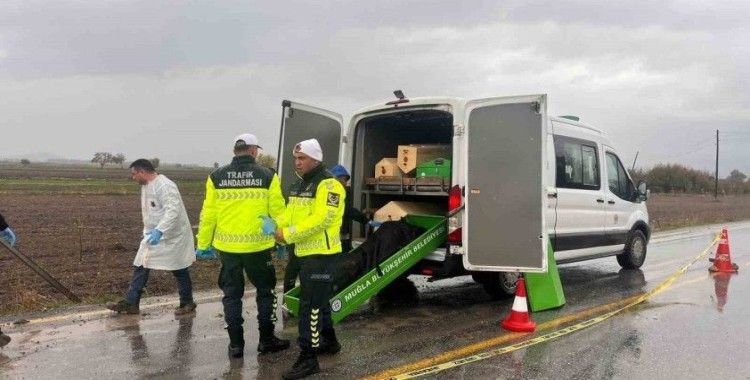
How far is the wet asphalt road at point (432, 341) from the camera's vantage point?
439cm

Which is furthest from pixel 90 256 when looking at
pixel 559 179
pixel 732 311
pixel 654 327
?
pixel 732 311

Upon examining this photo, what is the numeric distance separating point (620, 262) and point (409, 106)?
5.21 metres

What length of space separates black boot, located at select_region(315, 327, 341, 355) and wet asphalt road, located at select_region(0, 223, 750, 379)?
0.30ft

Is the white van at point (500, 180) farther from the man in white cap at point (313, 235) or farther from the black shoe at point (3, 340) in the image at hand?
the black shoe at point (3, 340)

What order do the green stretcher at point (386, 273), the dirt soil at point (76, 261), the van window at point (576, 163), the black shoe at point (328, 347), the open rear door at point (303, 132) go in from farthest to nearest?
the van window at point (576, 163), the dirt soil at point (76, 261), the open rear door at point (303, 132), the green stretcher at point (386, 273), the black shoe at point (328, 347)

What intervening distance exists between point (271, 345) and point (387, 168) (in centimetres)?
275

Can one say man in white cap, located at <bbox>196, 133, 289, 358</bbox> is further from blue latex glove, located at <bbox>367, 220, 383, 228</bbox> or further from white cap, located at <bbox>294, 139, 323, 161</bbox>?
blue latex glove, located at <bbox>367, 220, 383, 228</bbox>

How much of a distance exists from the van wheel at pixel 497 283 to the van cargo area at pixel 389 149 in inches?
37.1

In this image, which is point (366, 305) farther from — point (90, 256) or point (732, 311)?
point (90, 256)

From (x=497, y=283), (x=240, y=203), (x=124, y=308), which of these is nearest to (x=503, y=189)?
(x=497, y=283)

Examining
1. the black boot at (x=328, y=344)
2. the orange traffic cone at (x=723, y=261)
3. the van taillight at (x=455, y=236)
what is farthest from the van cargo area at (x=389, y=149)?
the orange traffic cone at (x=723, y=261)

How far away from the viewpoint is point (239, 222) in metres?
4.55

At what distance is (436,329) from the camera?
562 centimetres

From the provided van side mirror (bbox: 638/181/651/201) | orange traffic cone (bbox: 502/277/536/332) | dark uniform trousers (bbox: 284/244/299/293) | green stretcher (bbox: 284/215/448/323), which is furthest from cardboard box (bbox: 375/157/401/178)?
van side mirror (bbox: 638/181/651/201)
